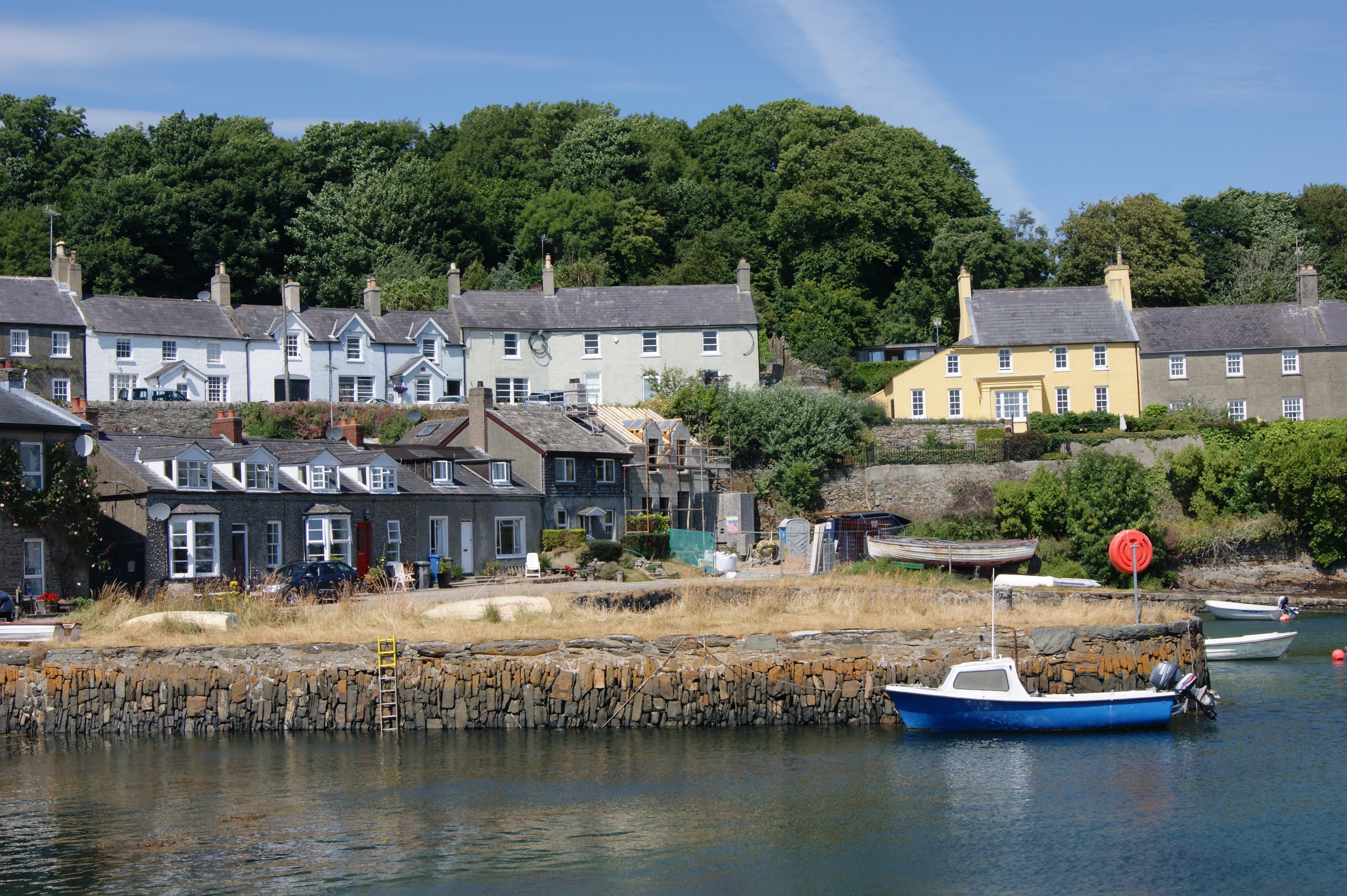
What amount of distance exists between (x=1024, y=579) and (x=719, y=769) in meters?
24.1

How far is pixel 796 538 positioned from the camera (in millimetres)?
52000

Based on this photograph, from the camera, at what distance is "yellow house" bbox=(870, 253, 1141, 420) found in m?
63.6

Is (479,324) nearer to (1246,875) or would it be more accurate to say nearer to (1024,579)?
(1024,579)

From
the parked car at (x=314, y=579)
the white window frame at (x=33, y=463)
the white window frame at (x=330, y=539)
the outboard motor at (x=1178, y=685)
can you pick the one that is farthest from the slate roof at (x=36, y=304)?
the outboard motor at (x=1178, y=685)

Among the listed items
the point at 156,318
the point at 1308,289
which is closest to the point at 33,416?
the point at 156,318

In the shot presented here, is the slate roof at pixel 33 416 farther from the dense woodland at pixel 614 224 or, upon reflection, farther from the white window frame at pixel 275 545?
the dense woodland at pixel 614 224

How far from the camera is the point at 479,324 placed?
217 ft

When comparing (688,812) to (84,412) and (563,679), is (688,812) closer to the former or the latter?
(563,679)

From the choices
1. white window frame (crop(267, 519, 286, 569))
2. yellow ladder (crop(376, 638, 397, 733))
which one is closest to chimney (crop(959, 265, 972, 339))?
white window frame (crop(267, 519, 286, 569))

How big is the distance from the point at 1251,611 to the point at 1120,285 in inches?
945

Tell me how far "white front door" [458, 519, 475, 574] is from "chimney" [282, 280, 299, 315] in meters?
22.7

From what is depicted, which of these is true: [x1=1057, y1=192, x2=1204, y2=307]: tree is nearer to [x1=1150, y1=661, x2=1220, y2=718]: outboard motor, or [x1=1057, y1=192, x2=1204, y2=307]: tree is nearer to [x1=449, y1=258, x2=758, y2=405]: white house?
[x1=449, y1=258, x2=758, y2=405]: white house

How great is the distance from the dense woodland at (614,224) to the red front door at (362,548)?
3053 centimetres

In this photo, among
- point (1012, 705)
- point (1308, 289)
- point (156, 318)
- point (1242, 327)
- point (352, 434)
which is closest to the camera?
point (1012, 705)
